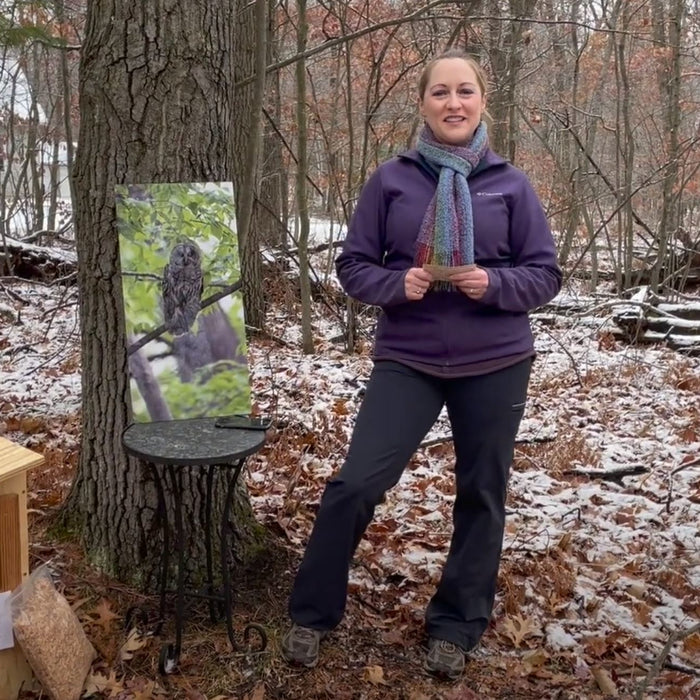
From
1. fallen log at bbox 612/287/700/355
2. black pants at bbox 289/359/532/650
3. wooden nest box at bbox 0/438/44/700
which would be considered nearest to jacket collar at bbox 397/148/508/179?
black pants at bbox 289/359/532/650

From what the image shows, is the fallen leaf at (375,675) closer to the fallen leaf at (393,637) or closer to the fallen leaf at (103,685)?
the fallen leaf at (393,637)

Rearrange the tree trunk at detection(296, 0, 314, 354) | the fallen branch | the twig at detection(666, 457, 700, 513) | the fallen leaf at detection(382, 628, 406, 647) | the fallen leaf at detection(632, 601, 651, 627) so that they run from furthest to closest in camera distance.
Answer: the tree trunk at detection(296, 0, 314, 354), the fallen branch, the twig at detection(666, 457, 700, 513), the fallen leaf at detection(632, 601, 651, 627), the fallen leaf at detection(382, 628, 406, 647)

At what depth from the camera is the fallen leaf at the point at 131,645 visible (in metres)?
2.52

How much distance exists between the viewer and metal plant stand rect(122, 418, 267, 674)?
2.21 meters

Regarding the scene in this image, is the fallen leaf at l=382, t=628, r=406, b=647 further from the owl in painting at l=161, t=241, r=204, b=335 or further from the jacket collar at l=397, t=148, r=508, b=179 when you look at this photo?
the jacket collar at l=397, t=148, r=508, b=179

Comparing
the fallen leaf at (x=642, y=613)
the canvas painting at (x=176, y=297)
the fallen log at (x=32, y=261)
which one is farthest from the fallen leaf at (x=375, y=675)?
the fallen log at (x=32, y=261)

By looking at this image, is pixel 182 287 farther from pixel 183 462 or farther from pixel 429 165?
pixel 429 165

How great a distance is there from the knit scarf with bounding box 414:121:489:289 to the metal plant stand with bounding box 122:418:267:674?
83 cm

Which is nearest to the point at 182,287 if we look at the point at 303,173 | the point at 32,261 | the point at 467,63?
the point at 467,63

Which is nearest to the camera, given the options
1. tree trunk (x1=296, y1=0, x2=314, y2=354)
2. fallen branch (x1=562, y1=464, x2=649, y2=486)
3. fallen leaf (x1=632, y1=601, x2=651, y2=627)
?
fallen leaf (x1=632, y1=601, x2=651, y2=627)

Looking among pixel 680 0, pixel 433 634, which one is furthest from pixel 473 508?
pixel 680 0

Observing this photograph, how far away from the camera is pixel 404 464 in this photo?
2455 millimetres

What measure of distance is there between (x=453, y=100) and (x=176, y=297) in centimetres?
115

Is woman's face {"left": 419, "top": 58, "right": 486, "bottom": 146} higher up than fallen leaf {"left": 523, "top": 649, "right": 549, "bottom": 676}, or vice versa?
woman's face {"left": 419, "top": 58, "right": 486, "bottom": 146}
